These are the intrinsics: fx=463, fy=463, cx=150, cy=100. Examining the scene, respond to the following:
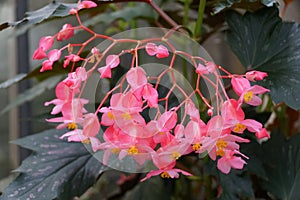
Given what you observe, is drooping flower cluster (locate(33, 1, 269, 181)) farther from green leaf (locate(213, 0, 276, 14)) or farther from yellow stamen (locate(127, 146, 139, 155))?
green leaf (locate(213, 0, 276, 14))

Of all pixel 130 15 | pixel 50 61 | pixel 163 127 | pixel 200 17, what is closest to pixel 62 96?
pixel 50 61

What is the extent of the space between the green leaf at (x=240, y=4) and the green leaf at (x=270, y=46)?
0.05ft

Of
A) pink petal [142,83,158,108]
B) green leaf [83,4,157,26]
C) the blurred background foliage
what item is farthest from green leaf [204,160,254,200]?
green leaf [83,4,157,26]

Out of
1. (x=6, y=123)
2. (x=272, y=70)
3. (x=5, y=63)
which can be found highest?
(x=272, y=70)

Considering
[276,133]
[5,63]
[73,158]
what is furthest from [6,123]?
[276,133]

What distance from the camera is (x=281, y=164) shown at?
755mm

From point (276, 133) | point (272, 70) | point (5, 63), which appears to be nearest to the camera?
point (272, 70)

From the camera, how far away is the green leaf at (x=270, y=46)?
629 mm

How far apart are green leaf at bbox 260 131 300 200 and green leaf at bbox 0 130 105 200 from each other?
10.8 inches

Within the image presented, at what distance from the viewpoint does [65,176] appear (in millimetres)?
681

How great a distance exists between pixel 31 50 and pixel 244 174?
0.85 m

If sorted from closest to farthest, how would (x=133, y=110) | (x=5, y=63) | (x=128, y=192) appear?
(x=133, y=110) < (x=128, y=192) < (x=5, y=63)

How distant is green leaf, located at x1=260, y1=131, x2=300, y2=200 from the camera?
29.0 inches

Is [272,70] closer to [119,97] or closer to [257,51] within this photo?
[257,51]
